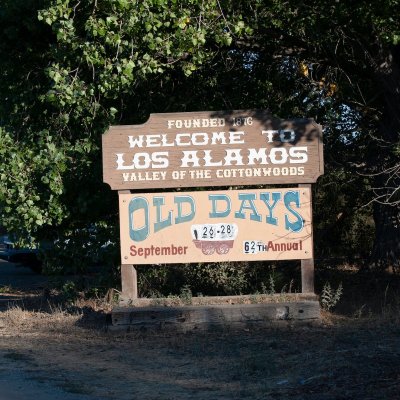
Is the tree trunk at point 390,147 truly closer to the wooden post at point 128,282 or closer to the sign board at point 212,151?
the sign board at point 212,151

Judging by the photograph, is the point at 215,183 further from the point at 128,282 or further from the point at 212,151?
the point at 128,282

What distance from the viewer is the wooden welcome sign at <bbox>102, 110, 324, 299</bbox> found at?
1134 cm

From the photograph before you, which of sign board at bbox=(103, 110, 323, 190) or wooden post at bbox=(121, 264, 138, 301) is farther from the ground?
sign board at bbox=(103, 110, 323, 190)

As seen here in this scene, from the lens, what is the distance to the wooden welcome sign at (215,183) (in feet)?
37.2

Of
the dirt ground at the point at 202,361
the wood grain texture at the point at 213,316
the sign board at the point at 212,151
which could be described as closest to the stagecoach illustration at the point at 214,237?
the sign board at the point at 212,151

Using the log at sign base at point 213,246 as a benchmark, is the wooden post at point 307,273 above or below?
below

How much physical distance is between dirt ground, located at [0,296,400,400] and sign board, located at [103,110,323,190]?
7.38ft

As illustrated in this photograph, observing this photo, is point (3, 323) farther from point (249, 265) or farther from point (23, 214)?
point (249, 265)

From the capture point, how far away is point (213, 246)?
37.2 feet

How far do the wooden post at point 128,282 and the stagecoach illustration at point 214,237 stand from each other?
3.57 ft

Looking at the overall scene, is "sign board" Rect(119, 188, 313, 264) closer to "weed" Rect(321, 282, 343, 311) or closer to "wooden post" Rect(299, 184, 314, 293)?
"wooden post" Rect(299, 184, 314, 293)

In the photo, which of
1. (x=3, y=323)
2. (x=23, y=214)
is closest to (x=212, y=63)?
(x=23, y=214)

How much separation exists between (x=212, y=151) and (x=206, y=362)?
11.7 ft

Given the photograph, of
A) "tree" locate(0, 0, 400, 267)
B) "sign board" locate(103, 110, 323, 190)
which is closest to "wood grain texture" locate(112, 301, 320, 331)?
"sign board" locate(103, 110, 323, 190)
